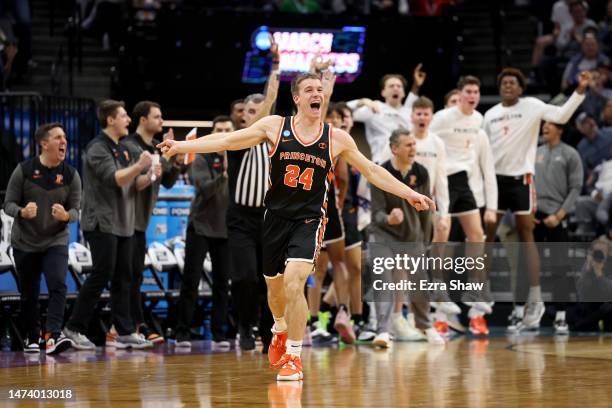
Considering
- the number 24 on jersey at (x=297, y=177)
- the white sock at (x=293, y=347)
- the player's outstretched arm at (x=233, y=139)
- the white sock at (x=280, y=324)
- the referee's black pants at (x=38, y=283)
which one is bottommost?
the white sock at (x=293, y=347)

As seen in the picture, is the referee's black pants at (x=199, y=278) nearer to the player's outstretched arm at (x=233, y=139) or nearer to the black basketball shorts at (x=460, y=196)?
the black basketball shorts at (x=460, y=196)

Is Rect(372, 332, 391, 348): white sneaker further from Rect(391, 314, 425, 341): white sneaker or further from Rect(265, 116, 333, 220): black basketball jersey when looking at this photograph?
Rect(265, 116, 333, 220): black basketball jersey

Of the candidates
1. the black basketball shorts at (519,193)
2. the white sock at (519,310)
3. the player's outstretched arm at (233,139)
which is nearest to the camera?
the player's outstretched arm at (233,139)

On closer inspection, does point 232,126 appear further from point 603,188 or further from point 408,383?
point 603,188

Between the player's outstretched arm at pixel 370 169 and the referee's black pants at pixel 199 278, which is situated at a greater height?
the player's outstretched arm at pixel 370 169

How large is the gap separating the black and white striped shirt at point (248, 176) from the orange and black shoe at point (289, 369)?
2.43 m

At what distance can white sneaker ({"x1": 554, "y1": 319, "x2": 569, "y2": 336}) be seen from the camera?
1288 centimetres

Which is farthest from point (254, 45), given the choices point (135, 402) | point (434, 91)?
point (135, 402)

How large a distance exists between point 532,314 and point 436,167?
207 centimetres

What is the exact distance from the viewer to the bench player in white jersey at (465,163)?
40.9 feet

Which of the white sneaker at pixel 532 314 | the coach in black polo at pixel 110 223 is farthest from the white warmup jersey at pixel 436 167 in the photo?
the coach in black polo at pixel 110 223

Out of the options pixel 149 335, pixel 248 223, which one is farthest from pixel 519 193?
pixel 149 335

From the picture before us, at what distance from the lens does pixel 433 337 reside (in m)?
11.6

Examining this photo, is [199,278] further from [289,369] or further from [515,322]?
[515,322]
